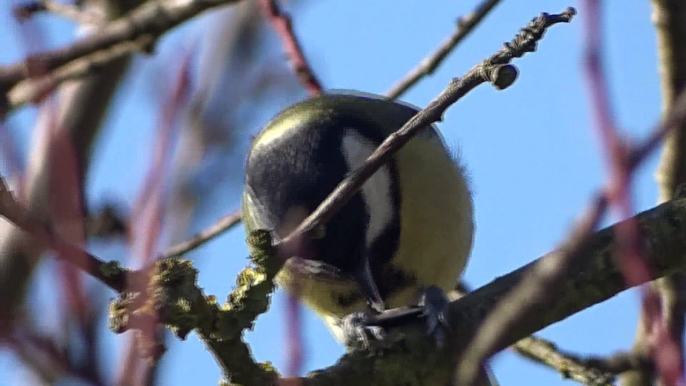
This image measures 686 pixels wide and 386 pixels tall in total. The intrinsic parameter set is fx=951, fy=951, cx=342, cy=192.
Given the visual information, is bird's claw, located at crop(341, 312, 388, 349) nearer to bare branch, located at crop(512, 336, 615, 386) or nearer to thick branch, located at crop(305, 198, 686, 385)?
thick branch, located at crop(305, 198, 686, 385)

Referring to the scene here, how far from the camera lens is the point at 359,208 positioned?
2.07 m

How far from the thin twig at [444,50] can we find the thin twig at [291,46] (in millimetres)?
337

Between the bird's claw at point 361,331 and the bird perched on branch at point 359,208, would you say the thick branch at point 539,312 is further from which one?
the bird perched on branch at point 359,208

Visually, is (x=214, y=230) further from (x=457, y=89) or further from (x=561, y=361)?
(x=457, y=89)

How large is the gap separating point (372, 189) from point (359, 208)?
0.12 metres

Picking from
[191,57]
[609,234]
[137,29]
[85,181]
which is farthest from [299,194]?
[191,57]

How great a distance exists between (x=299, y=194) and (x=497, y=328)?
1443 millimetres

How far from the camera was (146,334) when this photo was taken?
65cm

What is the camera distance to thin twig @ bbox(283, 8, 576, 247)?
0.97 metres

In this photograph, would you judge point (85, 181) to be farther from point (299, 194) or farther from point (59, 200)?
point (59, 200)

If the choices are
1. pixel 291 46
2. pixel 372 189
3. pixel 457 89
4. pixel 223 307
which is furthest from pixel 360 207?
pixel 457 89

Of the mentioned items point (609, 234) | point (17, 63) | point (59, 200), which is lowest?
point (59, 200)

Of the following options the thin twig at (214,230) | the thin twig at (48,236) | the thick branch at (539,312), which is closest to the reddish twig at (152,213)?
the thin twig at (48,236)

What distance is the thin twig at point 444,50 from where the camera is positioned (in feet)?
7.50
